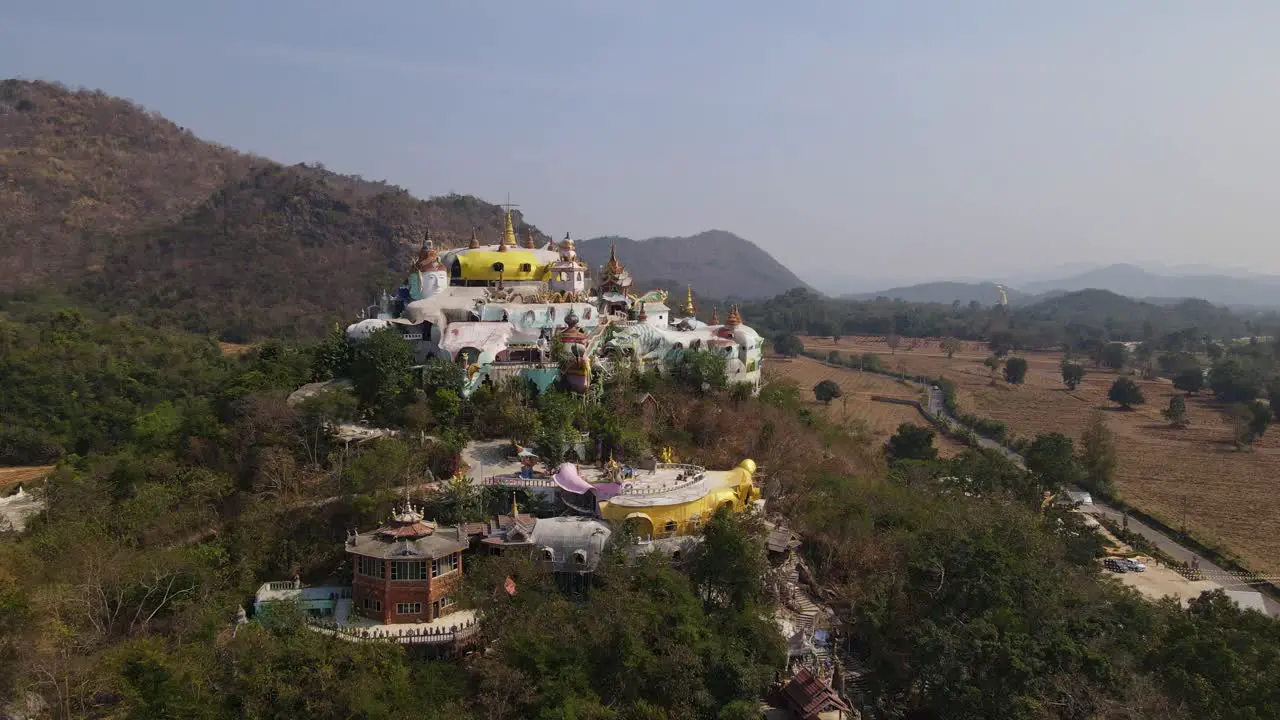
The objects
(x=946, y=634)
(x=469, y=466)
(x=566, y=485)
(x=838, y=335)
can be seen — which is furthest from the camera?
(x=838, y=335)

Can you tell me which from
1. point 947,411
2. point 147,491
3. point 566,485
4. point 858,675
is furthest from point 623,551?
point 947,411

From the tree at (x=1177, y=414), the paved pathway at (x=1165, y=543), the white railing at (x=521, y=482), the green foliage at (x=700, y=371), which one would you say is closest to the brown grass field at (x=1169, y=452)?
the tree at (x=1177, y=414)

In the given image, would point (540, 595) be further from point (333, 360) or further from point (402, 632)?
point (333, 360)

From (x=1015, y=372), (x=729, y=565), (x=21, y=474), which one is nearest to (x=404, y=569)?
(x=729, y=565)

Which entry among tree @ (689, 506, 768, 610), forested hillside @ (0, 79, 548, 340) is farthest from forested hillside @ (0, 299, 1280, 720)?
forested hillside @ (0, 79, 548, 340)

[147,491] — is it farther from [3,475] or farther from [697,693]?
[3,475]

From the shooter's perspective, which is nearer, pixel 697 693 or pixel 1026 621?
pixel 697 693

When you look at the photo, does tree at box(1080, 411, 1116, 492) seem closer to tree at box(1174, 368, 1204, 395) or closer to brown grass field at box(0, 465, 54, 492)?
tree at box(1174, 368, 1204, 395)
